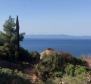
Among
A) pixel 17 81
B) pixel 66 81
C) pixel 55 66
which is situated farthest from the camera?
pixel 55 66

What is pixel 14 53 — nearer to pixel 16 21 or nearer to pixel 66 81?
pixel 16 21

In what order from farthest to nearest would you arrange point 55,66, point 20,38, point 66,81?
point 20,38 → point 55,66 → point 66,81

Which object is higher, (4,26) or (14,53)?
(4,26)

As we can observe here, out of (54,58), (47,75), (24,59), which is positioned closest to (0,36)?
(24,59)

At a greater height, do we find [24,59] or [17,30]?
[17,30]

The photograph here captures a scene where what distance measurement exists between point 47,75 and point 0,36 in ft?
40.1

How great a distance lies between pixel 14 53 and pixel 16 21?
9.66 feet

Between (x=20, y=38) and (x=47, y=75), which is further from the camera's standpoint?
(x=20, y=38)

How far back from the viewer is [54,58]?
21328mm

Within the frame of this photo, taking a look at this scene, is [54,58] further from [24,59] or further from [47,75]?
[24,59]

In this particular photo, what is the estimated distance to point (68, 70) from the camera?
18.9 metres

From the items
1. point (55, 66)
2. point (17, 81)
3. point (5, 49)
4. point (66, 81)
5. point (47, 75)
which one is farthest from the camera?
point (5, 49)

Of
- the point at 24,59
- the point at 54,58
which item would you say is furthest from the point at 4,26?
the point at 54,58

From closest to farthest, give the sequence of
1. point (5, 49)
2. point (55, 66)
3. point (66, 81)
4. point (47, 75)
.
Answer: point (66, 81) → point (47, 75) → point (55, 66) → point (5, 49)
